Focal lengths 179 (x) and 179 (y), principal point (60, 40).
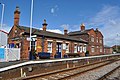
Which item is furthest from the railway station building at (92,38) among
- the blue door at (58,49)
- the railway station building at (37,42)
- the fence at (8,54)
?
the fence at (8,54)

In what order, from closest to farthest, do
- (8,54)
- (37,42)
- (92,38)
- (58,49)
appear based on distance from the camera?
1. (8,54)
2. (37,42)
3. (58,49)
4. (92,38)

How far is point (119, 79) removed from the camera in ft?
36.9

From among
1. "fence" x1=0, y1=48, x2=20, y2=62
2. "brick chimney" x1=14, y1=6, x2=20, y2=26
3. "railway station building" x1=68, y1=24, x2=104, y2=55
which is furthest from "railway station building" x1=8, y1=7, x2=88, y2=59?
"railway station building" x1=68, y1=24, x2=104, y2=55

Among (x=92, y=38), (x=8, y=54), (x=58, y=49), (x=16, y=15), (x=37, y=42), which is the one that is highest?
(x=16, y=15)

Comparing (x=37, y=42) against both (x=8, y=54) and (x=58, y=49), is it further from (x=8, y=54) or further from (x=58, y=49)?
(x=8, y=54)

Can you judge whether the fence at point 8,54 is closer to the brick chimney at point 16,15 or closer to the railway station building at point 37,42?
the railway station building at point 37,42

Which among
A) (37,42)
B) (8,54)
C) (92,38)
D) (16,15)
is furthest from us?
(92,38)

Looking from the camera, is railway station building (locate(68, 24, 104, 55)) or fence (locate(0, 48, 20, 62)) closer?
fence (locate(0, 48, 20, 62))

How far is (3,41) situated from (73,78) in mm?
15670

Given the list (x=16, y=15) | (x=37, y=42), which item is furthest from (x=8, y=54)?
(x=16, y=15)

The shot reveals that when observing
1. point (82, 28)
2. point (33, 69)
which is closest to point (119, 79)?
point (33, 69)

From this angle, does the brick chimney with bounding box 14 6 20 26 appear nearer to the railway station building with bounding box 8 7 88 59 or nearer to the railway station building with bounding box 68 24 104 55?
the railway station building with bounding box 8 7 88 59

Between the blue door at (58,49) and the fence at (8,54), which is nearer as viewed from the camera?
the fence at (8,54)

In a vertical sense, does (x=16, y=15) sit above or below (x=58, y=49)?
above
